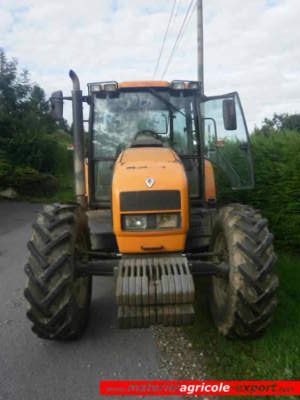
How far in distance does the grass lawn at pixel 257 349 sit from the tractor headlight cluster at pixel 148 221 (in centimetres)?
113

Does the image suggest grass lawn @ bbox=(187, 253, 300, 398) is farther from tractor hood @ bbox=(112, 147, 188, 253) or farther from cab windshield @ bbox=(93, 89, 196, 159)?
cab windshield @ bbox=(93, 89, 196, 159)

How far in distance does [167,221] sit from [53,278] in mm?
1079

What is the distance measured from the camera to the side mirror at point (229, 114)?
400cm

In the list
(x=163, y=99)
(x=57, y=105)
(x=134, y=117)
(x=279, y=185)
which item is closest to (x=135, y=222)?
(x=134, y=117)

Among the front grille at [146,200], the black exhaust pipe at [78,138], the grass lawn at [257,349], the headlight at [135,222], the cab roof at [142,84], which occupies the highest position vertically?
the cab roof at [142,84]

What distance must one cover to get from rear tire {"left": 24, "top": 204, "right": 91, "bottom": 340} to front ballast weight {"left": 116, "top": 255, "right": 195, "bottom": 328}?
459 mm

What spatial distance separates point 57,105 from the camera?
167 inches

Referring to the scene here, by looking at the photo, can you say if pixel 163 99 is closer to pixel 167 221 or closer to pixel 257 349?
pixel 167 221

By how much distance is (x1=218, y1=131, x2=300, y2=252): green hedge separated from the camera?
5922 millimetres

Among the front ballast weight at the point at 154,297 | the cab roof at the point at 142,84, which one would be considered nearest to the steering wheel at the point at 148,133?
the cab roof at the point at 142,84

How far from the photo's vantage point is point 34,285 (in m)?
2.89

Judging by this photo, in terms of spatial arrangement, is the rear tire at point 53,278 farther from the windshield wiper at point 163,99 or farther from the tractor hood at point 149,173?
the windshield wiper at point 163,99

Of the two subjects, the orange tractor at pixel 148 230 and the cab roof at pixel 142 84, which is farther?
the cab roof at pixel 142 84

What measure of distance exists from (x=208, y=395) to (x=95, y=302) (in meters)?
1.99
